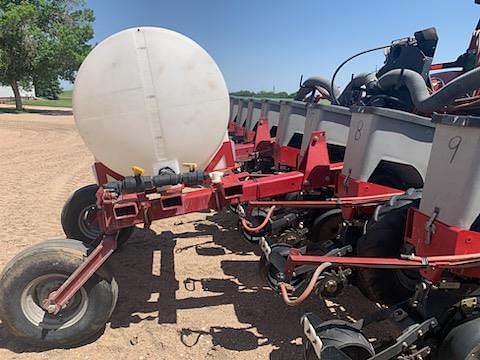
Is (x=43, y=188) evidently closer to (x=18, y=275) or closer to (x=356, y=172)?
(x=18, y=275)

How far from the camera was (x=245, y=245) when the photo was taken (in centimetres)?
534

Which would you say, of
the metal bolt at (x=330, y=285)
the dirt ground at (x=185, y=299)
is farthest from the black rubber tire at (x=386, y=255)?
the dirt ground at (x=185, y=299)

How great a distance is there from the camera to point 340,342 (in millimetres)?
2344

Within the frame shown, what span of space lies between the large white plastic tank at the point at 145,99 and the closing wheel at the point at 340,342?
153 centimetres

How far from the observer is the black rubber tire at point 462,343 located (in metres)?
2.18

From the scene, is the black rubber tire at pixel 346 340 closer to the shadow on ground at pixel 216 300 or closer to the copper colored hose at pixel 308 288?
the copper colored hose at pixel 308 288

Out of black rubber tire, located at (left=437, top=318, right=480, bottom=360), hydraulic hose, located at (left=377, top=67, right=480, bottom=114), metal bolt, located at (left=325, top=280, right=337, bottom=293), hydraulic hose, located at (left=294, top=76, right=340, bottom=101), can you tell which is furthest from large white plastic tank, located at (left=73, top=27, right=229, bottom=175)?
hydraulic hose, located at (left=294, top=76, right=340, bottom=101)

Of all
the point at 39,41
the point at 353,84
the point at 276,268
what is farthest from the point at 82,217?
the point at 39,41

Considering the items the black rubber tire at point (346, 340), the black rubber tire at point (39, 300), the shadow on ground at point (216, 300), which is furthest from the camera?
the shadow on ground at point (216, 300)

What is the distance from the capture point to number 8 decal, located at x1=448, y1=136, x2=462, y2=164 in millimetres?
2261

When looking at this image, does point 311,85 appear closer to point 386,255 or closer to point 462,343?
point 386,255

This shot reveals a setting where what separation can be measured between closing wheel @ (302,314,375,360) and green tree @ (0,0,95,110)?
2545 cm

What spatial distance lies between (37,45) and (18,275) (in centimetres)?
2572

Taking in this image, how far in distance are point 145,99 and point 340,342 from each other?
1986 millimetres
